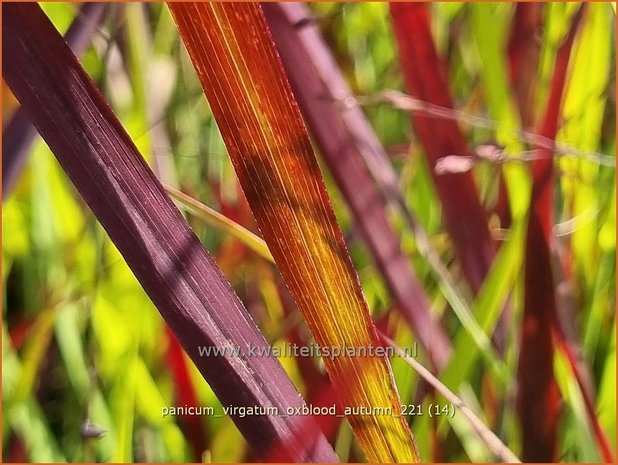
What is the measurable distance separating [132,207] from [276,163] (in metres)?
0.06

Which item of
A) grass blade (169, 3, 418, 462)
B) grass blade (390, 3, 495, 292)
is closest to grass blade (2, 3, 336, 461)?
grass blade (169, 3, 418, 462)

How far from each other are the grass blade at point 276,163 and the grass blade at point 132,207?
0.09ft

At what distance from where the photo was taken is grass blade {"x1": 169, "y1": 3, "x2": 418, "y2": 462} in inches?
8.9

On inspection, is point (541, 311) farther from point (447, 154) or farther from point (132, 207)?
point (132, 207)

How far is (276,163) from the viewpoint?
24 centimetres

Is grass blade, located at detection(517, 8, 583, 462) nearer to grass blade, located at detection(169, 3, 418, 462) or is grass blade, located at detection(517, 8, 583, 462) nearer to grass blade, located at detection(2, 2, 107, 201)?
grass blade, located at detection(169, 3, 418, 462)

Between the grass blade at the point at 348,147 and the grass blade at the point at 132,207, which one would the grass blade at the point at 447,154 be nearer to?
the grass blade at the point at 348,147

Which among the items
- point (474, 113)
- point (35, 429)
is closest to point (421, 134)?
point (474, 113)

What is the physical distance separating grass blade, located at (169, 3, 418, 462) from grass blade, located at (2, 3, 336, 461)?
0.09ft

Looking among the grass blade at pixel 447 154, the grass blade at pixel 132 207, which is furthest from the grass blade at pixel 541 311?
the grass blade at pixel 132 207

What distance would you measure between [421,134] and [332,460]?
0.19 meters

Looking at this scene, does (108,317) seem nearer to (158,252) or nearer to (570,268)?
(158,252)

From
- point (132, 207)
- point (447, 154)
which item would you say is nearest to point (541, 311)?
point (447, 154)

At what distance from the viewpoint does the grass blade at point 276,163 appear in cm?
23
